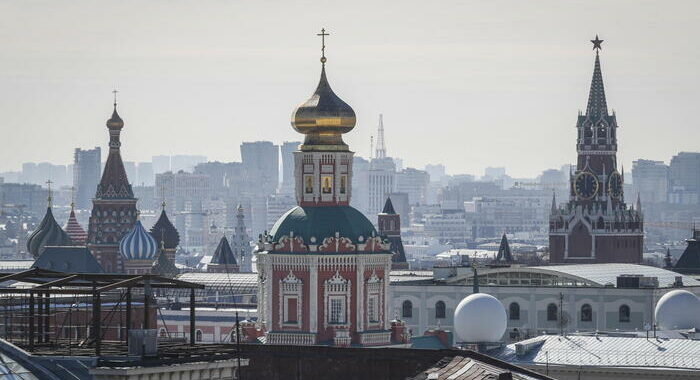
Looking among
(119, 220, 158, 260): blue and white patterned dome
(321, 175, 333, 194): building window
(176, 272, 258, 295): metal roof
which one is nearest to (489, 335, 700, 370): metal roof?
(321, 175, 333, 194): building window

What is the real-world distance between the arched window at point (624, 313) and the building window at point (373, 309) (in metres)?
27.3

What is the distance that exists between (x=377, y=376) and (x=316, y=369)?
1.88 m

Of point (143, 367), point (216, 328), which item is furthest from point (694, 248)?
point (143, 367)

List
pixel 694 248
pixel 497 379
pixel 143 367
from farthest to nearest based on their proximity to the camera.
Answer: pixel 694 248
pixel 497 379
pixel 143 367

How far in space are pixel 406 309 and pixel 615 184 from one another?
50725 mm

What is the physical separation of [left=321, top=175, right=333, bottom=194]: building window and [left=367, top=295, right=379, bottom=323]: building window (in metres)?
3.99

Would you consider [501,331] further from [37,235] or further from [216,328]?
[37,235]

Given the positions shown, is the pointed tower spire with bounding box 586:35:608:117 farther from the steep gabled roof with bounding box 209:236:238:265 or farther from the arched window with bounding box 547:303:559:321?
the arched window with bounding box 547:303:559:321

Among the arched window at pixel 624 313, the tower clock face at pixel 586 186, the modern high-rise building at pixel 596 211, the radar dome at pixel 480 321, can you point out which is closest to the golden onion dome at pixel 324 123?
the radar dome at pixel 480 321

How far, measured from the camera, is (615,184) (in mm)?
170000

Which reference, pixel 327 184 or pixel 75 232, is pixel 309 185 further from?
pixel 75 232

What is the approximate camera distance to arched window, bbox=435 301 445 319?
121 metres

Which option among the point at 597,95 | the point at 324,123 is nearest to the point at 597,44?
the point at 597,95

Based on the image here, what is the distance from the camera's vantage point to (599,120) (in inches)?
6678
